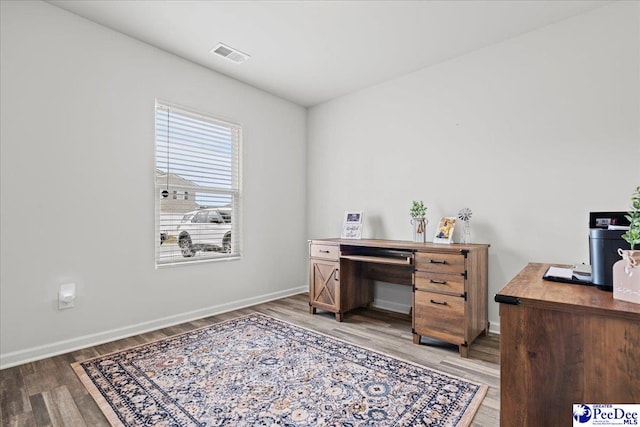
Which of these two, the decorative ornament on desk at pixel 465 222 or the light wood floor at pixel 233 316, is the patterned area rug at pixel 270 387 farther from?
the decorative ornament on desk at pixel 465 222

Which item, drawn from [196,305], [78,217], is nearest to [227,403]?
[196,305]

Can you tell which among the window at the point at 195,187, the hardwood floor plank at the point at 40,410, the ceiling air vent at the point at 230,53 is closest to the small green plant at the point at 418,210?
the window at the point at 195,187

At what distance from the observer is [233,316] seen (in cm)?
328

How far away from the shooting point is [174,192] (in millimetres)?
3100

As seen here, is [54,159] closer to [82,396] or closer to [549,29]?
[82,396]

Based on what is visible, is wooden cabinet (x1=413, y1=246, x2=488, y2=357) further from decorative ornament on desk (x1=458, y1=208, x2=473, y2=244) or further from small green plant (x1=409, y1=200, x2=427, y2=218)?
small green plant (x1=409, y1=200, x2=427, y2=218)

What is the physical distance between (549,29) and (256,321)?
3652 mm

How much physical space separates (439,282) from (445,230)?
0.68 m

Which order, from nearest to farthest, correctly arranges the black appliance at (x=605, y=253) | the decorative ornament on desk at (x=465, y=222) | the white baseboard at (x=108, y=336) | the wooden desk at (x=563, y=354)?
the wooden desk at (x=563, y=354) → the black appliance at (x=605, y=253) → the white baseboard at (x=108, y=336) → the decorative ornament on desk at (x=465, y=222)

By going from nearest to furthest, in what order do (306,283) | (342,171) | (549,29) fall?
(549,29) < (342,171) < (306,283)

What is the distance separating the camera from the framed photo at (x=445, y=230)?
2.93 metres

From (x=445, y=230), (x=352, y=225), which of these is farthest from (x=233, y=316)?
(x=445, y=230)

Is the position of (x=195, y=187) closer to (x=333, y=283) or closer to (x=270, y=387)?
(x=333, y=283)

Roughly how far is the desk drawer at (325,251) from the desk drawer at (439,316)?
91 centimetres
